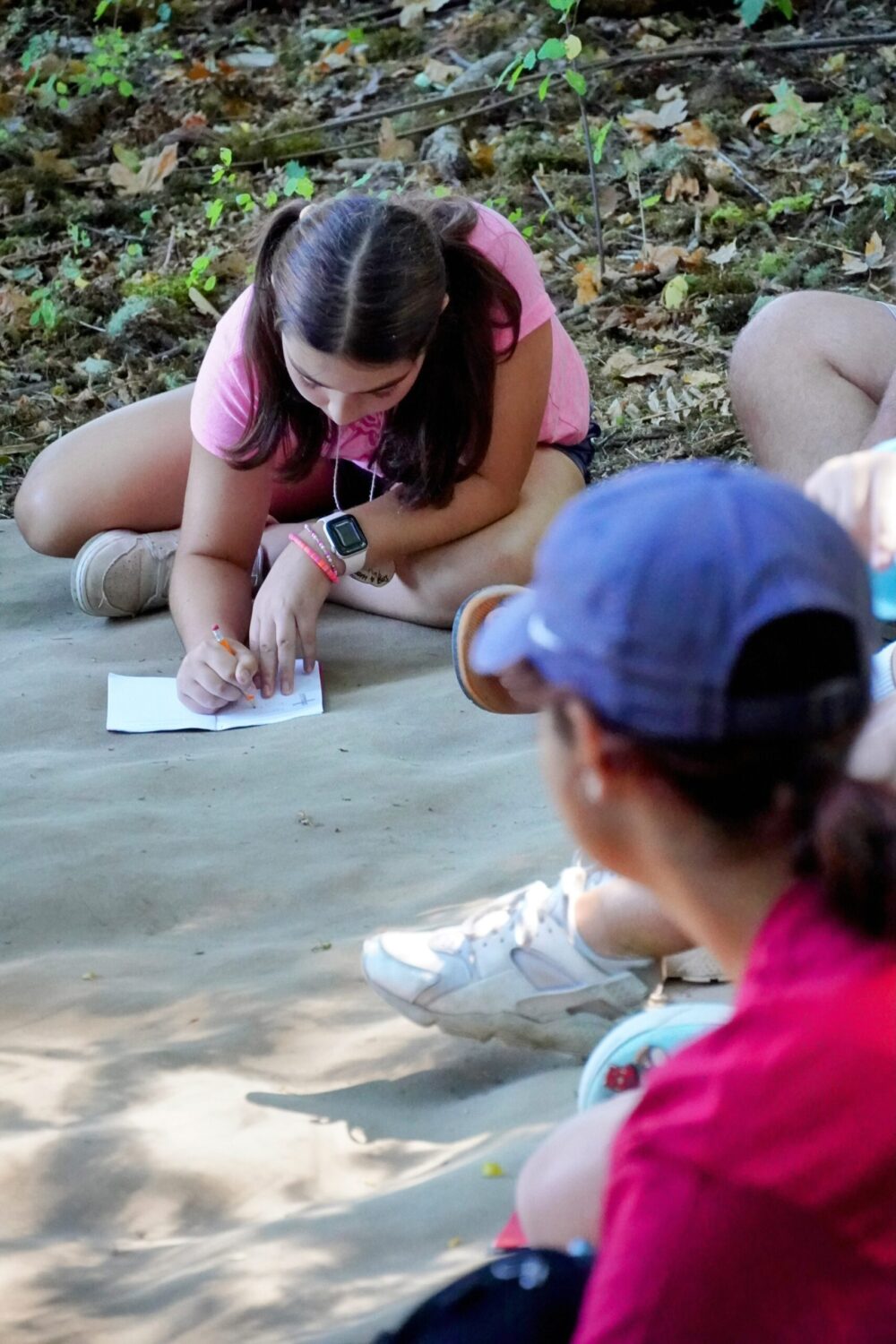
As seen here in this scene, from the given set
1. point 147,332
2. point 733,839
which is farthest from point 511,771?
point 147,332

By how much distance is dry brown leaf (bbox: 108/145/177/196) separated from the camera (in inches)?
218

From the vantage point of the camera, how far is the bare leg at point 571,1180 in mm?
1135

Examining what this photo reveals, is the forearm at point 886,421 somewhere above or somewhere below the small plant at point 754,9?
above

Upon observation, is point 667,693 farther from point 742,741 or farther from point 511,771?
point 511,771

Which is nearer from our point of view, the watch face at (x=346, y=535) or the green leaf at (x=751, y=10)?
the watch face at (x=346, y=535)

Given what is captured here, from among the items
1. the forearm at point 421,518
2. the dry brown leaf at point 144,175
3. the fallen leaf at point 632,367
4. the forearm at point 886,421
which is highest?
the forearm at point 886,421

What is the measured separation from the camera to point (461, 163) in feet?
17.4

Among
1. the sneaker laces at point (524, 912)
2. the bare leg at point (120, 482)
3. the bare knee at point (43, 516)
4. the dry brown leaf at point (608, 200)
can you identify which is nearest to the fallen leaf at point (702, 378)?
the dry brown leaf at point (608, 200)

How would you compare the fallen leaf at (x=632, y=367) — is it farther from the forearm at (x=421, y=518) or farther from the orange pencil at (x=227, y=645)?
the orange pencil at (x=227, y=645)

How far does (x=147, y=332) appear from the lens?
464cm

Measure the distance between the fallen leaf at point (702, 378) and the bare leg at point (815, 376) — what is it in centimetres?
87

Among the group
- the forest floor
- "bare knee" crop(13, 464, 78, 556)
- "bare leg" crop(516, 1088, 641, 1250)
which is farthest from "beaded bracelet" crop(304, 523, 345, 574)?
"bare leg" crop(516, 1088, 641, 1250)

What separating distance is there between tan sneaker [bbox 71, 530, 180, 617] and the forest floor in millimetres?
900

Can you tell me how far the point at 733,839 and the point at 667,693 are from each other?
11 cm
